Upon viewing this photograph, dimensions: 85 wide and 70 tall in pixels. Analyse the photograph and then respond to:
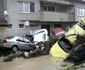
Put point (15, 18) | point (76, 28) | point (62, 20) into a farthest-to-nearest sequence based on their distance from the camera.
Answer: point (62, 20), point (15, 18), point (76, 28)

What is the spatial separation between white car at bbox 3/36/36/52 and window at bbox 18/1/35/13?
7943 millimetres

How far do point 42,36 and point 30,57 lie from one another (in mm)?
5410

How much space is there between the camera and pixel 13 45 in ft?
70.1

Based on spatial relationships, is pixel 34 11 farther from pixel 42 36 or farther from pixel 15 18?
pixel 42 36

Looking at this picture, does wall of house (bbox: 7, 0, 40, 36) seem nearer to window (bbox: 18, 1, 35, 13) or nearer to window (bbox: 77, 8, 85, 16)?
window (bbox: 18, 1, 35, 13)

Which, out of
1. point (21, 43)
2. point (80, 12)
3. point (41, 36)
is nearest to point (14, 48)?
point (21, 43)

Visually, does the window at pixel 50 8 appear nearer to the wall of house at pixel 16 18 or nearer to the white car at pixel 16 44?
the wall of house at pixel 16 18

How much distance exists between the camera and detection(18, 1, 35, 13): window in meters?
29.4

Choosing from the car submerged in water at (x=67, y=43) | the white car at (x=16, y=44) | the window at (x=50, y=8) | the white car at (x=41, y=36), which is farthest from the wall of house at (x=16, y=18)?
the car submerged in water at (x=67, y=43)

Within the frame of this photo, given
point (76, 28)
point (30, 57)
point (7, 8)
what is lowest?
point (30, 57)

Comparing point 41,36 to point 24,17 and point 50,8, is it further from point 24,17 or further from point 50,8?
point 50,8

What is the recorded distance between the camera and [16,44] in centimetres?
2164

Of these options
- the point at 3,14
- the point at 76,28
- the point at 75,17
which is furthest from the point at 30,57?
the point at 75,17

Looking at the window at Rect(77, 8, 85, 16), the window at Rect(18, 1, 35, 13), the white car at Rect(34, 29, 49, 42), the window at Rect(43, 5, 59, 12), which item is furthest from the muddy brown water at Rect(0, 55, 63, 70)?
the window at Rect(77, 8, 85, 16)
